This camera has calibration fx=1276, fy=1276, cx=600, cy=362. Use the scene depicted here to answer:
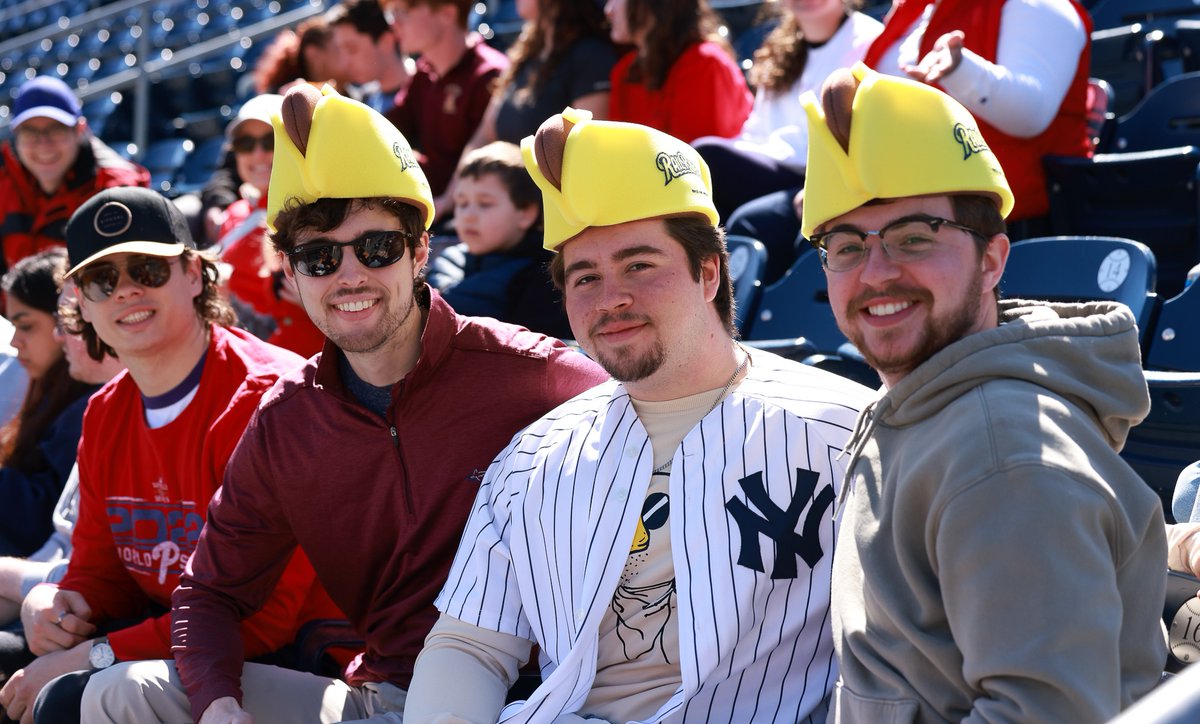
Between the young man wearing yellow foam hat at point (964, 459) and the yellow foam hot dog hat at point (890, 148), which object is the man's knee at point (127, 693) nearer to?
the young man wearing yellow foam hat at point (964, 459)

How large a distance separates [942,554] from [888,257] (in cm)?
52

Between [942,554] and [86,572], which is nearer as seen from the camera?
[942,554]

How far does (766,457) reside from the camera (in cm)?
243

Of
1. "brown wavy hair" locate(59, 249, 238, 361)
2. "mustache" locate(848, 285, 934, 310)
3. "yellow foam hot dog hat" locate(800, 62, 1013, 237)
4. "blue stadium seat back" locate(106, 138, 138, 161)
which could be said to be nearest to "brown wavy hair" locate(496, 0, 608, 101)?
"brown wavy hair" locate(59, 249, 238, 361)

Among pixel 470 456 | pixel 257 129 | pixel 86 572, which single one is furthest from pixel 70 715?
pixel 257 129

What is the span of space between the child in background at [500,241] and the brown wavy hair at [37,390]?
1.34 m

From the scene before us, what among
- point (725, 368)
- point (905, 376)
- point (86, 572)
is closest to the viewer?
point (905, 376)

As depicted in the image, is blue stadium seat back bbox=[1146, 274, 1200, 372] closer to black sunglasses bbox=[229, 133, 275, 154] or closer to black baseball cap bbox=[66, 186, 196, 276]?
black baseball cap bbox=[66, 186, 196, 276]

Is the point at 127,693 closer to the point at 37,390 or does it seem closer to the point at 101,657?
the point at 101,657

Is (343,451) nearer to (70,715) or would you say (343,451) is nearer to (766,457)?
(70,715)

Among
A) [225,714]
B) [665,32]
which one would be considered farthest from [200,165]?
[225,714]

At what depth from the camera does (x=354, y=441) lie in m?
2.99

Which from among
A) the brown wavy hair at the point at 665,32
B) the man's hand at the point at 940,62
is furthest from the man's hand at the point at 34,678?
the brown wavy hair at the point at 665,32

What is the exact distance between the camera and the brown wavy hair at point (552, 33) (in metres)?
5.38
